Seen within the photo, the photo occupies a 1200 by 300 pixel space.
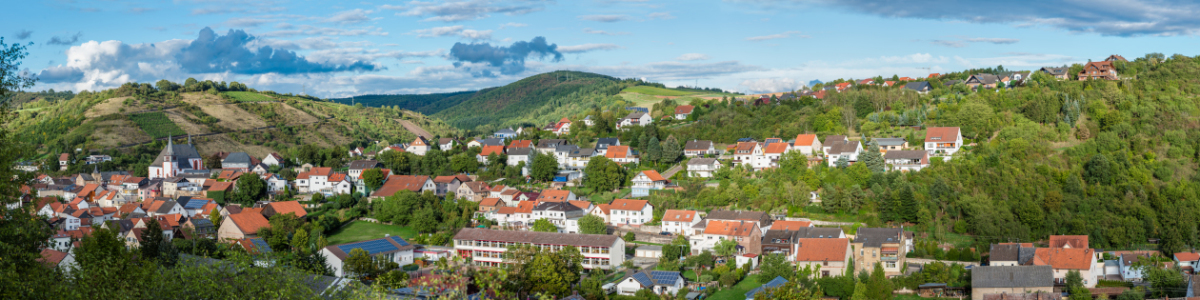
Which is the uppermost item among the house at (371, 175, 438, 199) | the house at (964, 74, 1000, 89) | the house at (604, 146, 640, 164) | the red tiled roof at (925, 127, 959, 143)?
the house at (964, 74, 1000, 89)

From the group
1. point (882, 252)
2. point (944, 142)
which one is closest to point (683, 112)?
point (944, 142)

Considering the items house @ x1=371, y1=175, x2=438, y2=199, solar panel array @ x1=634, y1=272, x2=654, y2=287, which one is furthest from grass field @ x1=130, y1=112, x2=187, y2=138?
solar panel array @ x1=634, y1=272, x2=654, y2=287

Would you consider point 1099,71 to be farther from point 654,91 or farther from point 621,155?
point 654,91

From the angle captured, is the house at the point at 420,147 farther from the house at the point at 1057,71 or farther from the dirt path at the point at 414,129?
the house at the point at 1057,71

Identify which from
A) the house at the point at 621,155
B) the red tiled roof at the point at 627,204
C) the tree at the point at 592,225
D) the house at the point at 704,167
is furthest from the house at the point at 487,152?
the tree at the point at 592,225

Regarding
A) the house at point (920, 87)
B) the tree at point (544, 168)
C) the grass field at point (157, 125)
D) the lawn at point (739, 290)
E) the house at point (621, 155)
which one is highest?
the house at point (920, 87)

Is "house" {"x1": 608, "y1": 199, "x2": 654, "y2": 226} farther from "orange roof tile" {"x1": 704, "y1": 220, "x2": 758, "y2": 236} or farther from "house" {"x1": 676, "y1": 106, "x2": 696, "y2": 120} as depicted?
"house" {"x1": 676, "y1": 106, "x2": 696, "y2": 120}

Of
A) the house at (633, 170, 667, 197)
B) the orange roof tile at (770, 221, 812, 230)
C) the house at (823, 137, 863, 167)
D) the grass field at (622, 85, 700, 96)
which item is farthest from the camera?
the grass field at (622, 85, 700, 96)
